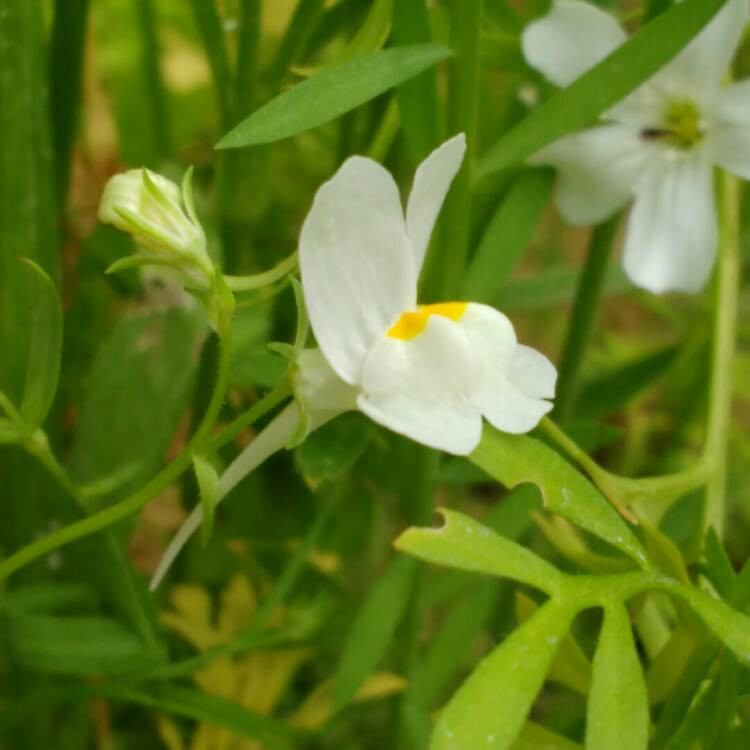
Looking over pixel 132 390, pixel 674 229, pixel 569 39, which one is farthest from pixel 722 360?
pixel 132 390

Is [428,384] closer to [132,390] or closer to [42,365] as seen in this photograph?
[42,365]

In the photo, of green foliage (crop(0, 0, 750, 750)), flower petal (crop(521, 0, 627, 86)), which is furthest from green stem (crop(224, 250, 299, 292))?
flower petal (crop(521, 0, 627, 86))

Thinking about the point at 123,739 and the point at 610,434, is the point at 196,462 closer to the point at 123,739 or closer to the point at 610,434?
the point at 610,434

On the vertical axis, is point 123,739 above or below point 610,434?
below

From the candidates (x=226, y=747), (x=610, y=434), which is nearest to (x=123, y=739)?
(x=226, y=747)

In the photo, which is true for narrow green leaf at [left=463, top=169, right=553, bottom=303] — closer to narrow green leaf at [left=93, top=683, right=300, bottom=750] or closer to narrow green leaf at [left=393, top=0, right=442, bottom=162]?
narrow green leaf at [left=393, top=0, right=442, bottom=162]

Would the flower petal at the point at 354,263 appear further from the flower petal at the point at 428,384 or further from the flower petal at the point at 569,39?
the flower petal at the point at 569,39

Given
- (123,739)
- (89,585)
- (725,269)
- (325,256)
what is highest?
(325,256)

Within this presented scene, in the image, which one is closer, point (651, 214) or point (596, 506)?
point (596, 506)
